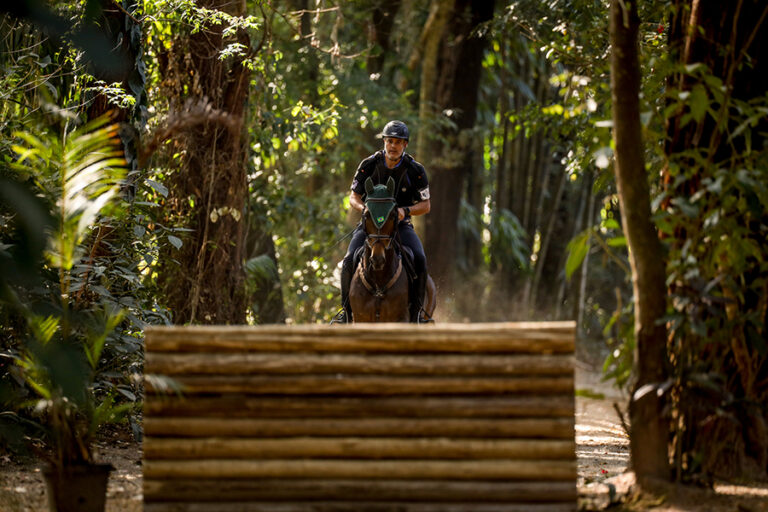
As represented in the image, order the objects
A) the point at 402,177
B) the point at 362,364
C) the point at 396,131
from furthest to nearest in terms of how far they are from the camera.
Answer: the point at 402,177, the point at 396,131, the point at 362,364

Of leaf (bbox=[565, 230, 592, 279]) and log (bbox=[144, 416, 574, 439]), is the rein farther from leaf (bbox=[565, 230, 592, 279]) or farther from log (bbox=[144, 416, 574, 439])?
log (bbox=[144, 416, 574, 439])

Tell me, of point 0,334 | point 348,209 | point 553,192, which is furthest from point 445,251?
point 0,334

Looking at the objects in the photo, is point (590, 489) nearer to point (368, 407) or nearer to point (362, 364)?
point (368, 407)

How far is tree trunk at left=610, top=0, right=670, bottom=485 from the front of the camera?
621 centimetres

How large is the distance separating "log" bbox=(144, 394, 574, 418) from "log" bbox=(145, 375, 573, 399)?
51 mm

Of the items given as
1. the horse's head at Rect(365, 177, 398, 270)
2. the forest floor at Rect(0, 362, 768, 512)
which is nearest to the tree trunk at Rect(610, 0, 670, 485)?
the forest floor at Rect(0, 362, 768, 512)

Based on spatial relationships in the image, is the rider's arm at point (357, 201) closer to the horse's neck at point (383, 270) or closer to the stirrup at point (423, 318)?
the horse's neck at point (383, 270)

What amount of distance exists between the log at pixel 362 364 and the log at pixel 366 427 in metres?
0.27

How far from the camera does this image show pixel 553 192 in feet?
107

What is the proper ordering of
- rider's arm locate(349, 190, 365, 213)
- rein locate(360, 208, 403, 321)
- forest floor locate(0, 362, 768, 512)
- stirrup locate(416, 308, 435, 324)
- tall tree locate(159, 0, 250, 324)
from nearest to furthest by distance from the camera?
1. forest floor locate(0, 362, 768, 512)
2. rein locate(360, 208, 403, 321)
3. rider's arm locate(349, 190, 365, 213)
4. stirrup locate(416, 308, 435, 324)
5. tall tree locate(159, 0, 250, 324)

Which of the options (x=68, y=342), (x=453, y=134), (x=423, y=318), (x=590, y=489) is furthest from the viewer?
(x=453, y=134)

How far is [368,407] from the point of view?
5719mm

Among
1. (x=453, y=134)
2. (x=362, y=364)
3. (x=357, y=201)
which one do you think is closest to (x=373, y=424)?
(x=362, y=364)

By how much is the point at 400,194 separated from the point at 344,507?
626 centimetres
